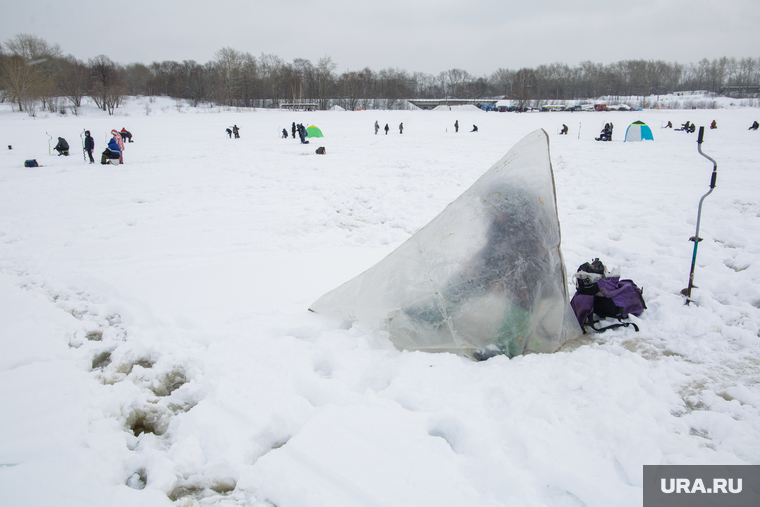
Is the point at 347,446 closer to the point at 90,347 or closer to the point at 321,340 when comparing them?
the point at 321,340

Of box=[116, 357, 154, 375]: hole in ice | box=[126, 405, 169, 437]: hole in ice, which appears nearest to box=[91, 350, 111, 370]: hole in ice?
box=[116, 357, 154, 375]: hole in ice

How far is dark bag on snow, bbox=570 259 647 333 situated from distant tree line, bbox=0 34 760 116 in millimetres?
60803

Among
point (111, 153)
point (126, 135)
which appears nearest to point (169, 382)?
point (111, 153)

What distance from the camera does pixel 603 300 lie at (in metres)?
3.81

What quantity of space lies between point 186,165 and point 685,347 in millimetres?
15297

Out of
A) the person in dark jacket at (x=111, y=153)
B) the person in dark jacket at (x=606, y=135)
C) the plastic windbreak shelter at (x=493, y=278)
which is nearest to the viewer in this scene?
the plastic windbreak shelter at (x=493, y=278)

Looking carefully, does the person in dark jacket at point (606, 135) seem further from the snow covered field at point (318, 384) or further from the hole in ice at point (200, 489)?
the hole in ice at point (200, 489)

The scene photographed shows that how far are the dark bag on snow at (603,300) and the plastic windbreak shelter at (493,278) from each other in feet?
1.59

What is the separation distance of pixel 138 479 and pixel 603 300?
13.1 feet

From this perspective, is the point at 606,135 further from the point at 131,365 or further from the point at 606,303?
the point at 131,365

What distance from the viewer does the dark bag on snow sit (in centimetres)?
377

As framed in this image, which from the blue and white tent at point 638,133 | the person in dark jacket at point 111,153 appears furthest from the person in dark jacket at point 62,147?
the blue and white tent at point 638,133

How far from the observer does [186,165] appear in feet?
47.3

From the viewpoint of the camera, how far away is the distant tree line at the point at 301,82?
181ft
